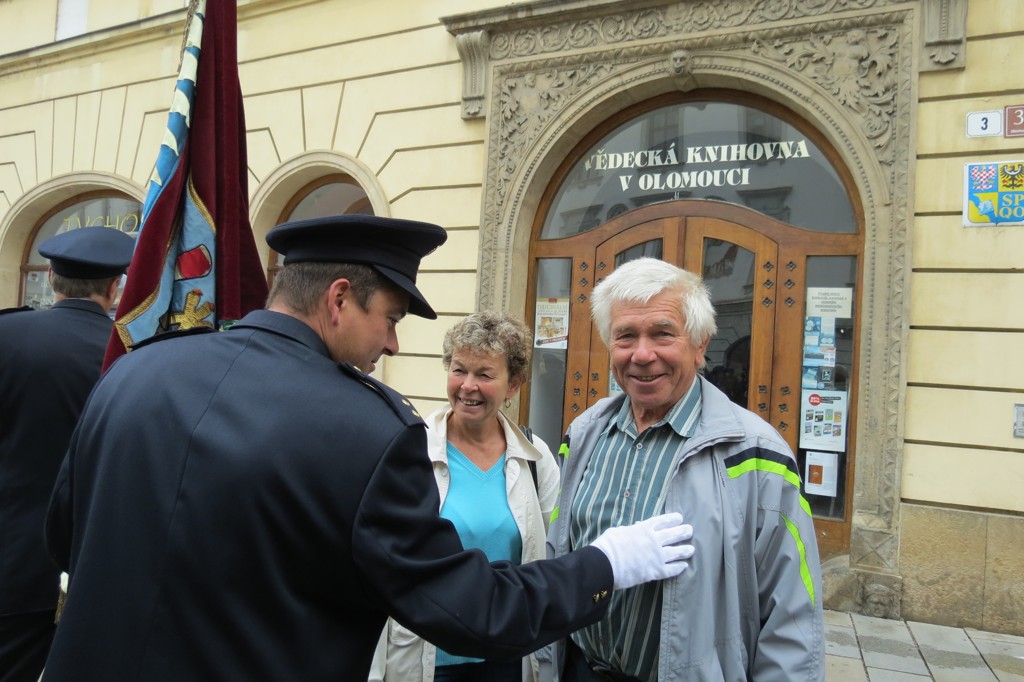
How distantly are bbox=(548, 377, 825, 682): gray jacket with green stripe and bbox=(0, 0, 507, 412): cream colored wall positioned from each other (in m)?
5.01

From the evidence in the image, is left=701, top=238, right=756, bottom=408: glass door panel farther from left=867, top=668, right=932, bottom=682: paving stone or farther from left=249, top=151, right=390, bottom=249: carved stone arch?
left=249, top=151, right=390, bottom=249: carved stone arch

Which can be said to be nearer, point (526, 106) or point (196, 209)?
point (196, 209)

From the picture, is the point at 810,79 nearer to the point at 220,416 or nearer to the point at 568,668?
the point at 568,668

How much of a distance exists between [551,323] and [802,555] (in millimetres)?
5031

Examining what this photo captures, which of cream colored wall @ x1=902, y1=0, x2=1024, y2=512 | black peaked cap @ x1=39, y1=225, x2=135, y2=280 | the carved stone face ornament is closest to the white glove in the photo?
black peaked cap @ x1=39, y1=225, x2=135, y2=280

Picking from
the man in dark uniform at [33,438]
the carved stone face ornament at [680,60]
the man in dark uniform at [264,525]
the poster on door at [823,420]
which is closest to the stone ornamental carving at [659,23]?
the carved stone face ornament at [680,60]

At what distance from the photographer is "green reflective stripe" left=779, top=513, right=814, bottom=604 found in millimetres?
1892

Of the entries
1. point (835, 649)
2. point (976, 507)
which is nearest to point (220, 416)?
point (835, 649)

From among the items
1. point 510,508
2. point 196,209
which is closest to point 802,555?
point 510,508

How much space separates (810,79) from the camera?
569 cm

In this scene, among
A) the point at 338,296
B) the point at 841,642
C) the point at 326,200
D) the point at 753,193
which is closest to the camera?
the point at 338,296

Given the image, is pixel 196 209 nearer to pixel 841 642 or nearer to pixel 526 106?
pixel 841 642

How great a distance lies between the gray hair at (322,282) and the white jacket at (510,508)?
917 millimetres

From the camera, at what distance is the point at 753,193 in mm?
6160
